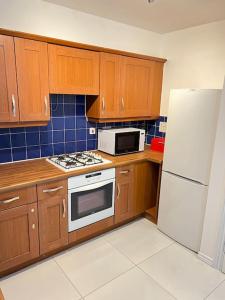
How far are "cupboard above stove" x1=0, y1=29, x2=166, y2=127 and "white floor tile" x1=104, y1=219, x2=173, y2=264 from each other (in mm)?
1383

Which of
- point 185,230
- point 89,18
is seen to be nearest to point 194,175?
point 185,230

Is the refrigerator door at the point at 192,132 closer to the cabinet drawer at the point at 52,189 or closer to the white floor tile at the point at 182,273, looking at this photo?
the white floor tile at the point at 182,273

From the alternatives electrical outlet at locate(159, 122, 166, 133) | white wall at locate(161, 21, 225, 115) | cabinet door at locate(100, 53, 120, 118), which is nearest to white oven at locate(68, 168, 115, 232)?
cabinet door at locate(100, 53, 120, 118)

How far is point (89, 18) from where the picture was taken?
244 cm

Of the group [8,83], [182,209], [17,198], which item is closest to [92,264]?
[17,198]

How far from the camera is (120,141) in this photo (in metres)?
2.76

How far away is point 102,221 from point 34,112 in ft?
4.56

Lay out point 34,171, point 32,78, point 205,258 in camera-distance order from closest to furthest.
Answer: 1. point 32,78
2. point 34,171
3. point 205,258

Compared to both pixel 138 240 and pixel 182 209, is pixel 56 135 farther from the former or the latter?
pixel 182 209

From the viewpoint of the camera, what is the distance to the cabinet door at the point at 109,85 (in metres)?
2.46

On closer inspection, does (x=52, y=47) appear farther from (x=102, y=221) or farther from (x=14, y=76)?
(x=102, y=221)

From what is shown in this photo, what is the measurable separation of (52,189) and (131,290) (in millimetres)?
1108

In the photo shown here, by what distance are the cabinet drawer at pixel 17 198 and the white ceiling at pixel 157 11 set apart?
1.81 m

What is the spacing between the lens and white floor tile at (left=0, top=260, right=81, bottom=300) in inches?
70.7
